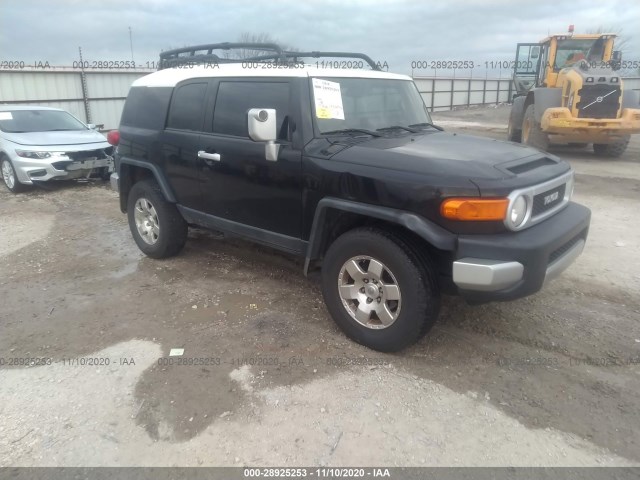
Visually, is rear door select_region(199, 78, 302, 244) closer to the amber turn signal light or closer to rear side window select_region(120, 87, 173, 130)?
rear side window select_region(120, 87, 173, 130)

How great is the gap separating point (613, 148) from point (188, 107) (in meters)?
11.1

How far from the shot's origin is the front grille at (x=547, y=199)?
3.15 meters

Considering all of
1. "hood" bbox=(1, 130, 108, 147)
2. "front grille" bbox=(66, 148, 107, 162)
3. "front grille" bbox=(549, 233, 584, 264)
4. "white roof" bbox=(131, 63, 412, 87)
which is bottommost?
"front grille" bbox=(66, 148, 107, 162)

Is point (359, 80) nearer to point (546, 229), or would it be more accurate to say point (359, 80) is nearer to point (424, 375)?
point (546, 229)

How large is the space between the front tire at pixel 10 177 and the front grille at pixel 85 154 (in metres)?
1.03

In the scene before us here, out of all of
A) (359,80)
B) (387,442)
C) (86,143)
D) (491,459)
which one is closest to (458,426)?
(491,459)

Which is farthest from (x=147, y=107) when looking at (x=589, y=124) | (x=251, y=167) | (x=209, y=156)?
(x=589, y=124)

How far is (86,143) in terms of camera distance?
925 cm

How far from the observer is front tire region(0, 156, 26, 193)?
8.83 meters

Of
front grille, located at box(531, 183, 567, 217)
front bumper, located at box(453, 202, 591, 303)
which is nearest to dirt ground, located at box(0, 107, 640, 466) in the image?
front bumper, located at box(453, 202, 591, 303)

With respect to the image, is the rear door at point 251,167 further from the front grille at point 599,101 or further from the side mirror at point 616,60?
the side mirror at point 616,60

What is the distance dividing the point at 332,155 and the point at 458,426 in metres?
1.95

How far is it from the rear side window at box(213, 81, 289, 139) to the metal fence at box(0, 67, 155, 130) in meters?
9.42

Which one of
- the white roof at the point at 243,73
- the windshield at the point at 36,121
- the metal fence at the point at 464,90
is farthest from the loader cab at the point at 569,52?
the metal fence at the point at 464,90
